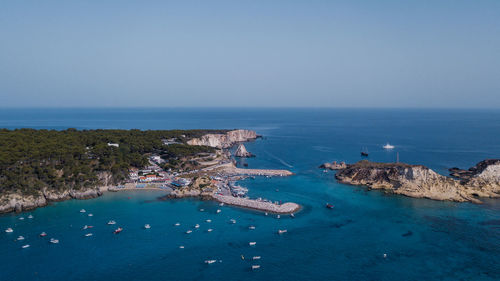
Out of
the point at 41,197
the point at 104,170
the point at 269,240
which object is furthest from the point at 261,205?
the point at 41,197

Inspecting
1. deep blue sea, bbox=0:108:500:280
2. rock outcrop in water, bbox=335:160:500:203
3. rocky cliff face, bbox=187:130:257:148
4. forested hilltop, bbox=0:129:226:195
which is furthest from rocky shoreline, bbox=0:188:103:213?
rock outcrop in water, bbox=335:160:500:203

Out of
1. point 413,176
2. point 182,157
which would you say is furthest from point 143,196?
point 413,176

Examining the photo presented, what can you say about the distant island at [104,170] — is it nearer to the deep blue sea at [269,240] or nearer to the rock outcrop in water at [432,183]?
the deep blue sea at [269,240]

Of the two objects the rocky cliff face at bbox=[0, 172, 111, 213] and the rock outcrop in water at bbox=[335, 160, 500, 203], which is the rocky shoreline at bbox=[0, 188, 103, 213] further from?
the rock outcrop in water at bbox=[335, 160, 500, 203]

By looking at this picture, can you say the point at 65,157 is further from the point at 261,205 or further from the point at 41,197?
the point at 261,205

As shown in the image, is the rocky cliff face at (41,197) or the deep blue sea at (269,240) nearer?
the deep blue sea at (269,240)

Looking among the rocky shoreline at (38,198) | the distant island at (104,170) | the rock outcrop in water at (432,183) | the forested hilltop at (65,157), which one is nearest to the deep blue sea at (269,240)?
the rocky shoreline at (38,198)
